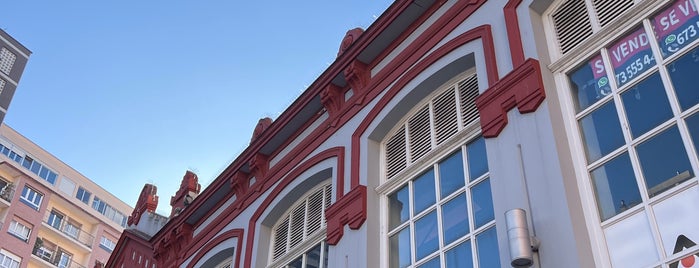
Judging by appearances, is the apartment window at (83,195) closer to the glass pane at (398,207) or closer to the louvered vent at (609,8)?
the glass pane at (398,207)

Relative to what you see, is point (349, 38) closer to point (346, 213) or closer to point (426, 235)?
point (346, 213)

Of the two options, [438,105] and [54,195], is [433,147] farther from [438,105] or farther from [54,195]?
[54,195]

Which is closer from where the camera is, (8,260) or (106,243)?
(8,260)

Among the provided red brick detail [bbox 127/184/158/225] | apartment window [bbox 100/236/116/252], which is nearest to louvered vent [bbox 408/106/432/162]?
red brick detail [bbox 127/184/158/225]

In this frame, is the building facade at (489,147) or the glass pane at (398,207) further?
the glass pane at (398,207)

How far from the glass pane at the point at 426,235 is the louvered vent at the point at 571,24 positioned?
2.94 metres

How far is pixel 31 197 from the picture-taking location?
48.8 metres

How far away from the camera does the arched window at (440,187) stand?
9617mm

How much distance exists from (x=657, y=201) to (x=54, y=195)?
4900 centimetres

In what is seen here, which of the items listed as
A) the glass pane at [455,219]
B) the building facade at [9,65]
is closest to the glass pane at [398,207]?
the glass pane at [455,219]

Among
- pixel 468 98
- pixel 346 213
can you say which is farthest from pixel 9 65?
pixel 468 98

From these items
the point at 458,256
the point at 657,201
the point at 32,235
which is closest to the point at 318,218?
the point at 458,256

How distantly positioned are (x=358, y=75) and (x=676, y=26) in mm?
6603

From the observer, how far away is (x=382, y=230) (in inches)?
452
